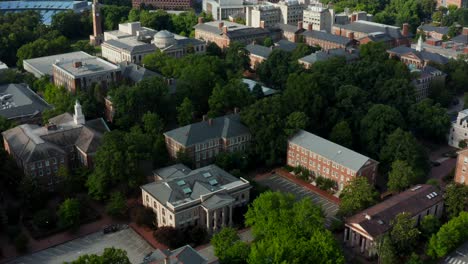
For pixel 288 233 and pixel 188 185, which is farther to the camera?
pixel 188 185

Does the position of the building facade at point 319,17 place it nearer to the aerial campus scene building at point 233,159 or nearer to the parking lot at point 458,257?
the aerial campus scene building at point 233,159

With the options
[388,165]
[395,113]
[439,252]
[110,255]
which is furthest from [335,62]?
[110,255]

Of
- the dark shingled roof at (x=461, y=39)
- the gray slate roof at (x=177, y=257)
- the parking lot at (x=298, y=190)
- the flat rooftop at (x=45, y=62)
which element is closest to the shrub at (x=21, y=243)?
the gray slate roof at (x=177, y=257)

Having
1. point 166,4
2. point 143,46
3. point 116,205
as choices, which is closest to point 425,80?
point 143,46

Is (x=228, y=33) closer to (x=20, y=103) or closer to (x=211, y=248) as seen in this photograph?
(x=20, y=103)

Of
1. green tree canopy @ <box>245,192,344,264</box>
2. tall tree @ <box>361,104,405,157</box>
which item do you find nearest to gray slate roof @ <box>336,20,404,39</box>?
tall tree @ <box>361,104,405,157</box>
